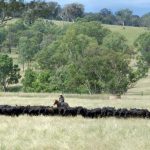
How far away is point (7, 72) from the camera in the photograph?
371 feet

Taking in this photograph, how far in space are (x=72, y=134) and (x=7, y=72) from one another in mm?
93682

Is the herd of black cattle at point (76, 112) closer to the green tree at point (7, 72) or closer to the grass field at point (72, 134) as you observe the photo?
the grass field at point (72, 134)

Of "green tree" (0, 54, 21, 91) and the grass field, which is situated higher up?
"green tree" (0, 54, 21, 91)

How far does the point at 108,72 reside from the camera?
7769 centimetres

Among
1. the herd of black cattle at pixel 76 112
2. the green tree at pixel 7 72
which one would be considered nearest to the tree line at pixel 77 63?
the green tree at pixel 7 72

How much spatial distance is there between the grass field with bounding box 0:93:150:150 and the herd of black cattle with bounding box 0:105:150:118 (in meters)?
1.40

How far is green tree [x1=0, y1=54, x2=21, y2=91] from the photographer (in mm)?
111938

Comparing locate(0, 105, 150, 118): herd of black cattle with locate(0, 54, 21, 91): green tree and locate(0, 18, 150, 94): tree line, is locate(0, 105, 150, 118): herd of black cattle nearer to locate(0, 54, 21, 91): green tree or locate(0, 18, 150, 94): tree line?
locate(0, 18, 150, 94): tree line

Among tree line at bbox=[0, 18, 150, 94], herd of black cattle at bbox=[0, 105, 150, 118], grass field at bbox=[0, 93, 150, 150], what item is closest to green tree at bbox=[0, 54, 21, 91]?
tree line at bbox=[0, 18, 150, 94]

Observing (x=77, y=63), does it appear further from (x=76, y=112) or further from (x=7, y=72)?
(x=76, y=112)

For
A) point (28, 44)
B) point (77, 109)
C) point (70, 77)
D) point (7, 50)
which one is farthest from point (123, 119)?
point (7, 50)

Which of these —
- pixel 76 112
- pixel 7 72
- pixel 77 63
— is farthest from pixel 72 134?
pixel 7 72

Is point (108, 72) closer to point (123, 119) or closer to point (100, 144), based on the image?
point (123, 119)

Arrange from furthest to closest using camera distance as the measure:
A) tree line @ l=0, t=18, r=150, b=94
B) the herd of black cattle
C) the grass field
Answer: tree line @ l=0, t=18, r=150, b=94 → the herd of black cattle → the grass field
